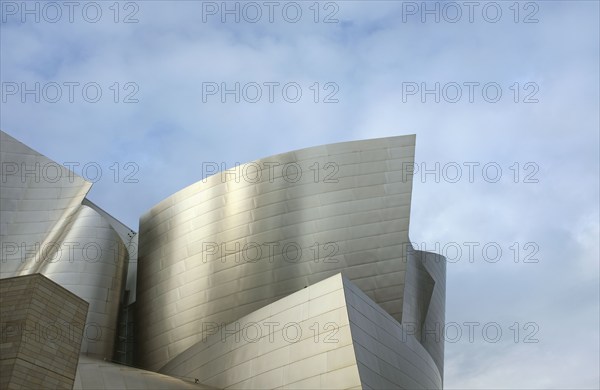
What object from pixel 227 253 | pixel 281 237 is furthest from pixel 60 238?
pixel 281 237

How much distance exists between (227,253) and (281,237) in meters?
1.69

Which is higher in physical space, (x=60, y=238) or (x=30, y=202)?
(x=30, y=202)

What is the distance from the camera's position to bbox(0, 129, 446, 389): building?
60.6 feet

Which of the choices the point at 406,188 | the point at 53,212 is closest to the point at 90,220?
the point at 53,212

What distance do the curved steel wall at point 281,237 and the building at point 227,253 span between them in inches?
1.2

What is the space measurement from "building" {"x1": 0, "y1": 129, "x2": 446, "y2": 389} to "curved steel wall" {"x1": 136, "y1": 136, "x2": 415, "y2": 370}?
0.10ft

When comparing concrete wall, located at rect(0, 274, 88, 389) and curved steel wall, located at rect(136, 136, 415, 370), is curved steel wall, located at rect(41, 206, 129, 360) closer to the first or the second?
curved steel wall, located at rect(136, 136, 415, 370)

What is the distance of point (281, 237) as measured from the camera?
64.8ft

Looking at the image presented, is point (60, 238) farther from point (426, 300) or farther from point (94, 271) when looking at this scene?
point (426, 300)

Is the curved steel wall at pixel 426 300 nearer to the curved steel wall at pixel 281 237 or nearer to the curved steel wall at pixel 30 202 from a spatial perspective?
the curved steel wall at pixel 281 237

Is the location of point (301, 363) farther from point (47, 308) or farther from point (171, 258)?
point (171, 258)

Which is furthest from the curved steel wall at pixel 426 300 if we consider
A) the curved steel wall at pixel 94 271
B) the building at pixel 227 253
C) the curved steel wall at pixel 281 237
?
the curved steel wall at pixel 94 271

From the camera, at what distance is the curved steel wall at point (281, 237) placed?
19.1 m

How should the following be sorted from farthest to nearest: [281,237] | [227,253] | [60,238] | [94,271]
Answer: [60,238], [94,271], [227,253], [281,237]
